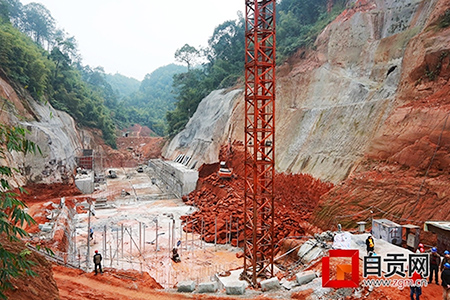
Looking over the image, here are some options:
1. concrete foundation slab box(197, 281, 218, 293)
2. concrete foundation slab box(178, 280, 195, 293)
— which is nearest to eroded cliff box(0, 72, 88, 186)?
concrete foundation slab box(178, 280, 195, 293)

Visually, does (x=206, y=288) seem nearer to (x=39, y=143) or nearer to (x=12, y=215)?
(x=12, y=215)

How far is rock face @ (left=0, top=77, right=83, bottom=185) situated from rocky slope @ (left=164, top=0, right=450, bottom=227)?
1748 centimetres

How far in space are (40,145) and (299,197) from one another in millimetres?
23829

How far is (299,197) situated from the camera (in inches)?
757

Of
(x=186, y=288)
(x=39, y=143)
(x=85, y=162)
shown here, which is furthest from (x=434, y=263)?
(x=85, y=162)

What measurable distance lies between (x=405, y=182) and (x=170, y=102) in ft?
294

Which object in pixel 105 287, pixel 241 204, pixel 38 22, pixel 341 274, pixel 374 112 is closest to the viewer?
pixel 341 274

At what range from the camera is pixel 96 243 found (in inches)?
701

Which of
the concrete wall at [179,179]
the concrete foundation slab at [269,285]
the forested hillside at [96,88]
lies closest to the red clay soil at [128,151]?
the forested hillside at [96,88]

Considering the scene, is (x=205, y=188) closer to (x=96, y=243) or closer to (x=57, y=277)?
(x=96, y=243)

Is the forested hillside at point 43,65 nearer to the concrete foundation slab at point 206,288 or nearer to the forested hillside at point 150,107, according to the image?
the concrete foundation slab at point 206,288

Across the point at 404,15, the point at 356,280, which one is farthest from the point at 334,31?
the point at 356,280

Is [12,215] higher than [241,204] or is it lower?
higher

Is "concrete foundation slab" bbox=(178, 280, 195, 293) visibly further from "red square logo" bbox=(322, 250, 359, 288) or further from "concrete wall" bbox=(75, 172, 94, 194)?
"concrete wall" bbox=(75, 172, 94, 194)
